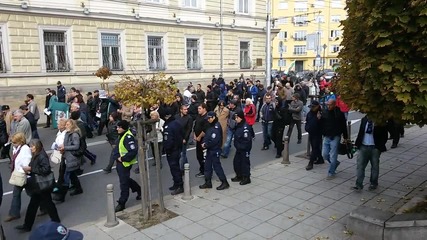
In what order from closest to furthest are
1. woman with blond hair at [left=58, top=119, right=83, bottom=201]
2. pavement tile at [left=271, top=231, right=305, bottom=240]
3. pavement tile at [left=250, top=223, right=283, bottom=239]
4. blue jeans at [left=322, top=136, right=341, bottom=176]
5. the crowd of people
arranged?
pavement tile at [left=271, top=231, right=305, bottom=240] → pavement tile at [left=250, top=223, right=283, bottom=239] → the crowd of people → woman with blond hair at [left=58, top=119, right=83, bottom=201] → blue jeans at [left=322, top=136, right=341, bottom=176]

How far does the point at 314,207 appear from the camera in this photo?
6.62 metres

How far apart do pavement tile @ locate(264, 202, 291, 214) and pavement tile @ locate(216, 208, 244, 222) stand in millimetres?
614

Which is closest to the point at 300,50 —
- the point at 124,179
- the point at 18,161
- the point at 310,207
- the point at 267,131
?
the point at 267,131

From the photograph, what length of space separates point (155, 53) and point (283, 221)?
62.6ft

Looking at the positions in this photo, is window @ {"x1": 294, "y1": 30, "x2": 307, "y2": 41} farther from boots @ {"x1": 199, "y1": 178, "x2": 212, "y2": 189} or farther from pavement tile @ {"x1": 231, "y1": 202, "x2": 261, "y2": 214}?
pavement tile @ {"x1": 231, "y1": 202, "x2": 261, "y2": 214}

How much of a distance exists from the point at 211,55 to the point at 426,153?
18.8 m

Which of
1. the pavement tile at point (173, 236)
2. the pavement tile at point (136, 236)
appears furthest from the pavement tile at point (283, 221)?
the pavement tile at point (136, 236)

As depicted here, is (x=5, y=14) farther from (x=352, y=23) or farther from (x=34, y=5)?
(x=352, y=23)

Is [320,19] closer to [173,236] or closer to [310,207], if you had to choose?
[310,207]

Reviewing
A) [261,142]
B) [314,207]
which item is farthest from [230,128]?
[314,207]

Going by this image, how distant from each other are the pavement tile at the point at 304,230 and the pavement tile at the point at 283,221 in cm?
10

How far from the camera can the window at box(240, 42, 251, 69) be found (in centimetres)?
2984

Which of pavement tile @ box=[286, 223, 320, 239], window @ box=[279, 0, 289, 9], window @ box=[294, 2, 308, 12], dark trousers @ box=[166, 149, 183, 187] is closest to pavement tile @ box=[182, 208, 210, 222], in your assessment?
dark trousers @ box=[166, 149, 183, 187]

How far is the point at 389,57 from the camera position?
4.46 metres
